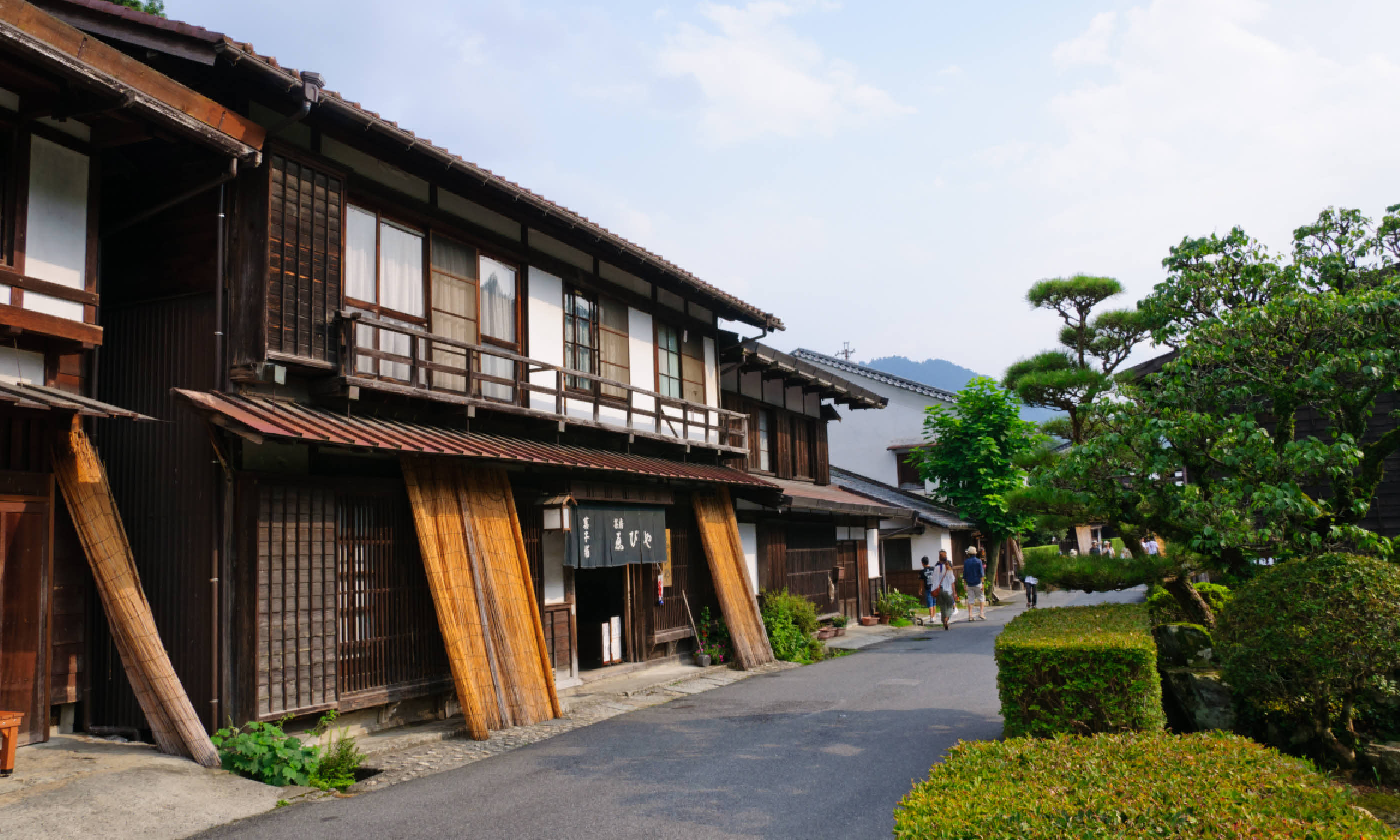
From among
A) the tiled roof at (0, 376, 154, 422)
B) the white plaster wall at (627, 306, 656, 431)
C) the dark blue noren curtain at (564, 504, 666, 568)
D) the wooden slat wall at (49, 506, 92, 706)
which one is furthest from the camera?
the white plaster wall at (627, 306, 656, 431)

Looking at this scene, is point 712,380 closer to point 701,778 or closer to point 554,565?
point 554,565

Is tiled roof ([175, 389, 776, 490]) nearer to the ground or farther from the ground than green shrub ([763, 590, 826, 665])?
farther from the ground

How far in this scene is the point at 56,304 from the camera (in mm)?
8523

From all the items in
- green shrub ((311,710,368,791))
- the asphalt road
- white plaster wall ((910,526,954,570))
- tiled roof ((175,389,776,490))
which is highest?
tiled roof ((175,389,776,490))

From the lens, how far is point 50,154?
8.72 m

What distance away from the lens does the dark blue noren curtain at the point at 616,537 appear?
13336mm

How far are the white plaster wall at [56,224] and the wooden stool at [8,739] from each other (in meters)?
3.65

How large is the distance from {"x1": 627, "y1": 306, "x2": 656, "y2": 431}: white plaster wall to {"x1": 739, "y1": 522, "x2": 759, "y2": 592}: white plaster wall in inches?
147

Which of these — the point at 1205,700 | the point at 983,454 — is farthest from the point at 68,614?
the point at 983,454

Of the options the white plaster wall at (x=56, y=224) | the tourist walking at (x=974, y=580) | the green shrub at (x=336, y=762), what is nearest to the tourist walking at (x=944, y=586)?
the tourist walking at (x=974, y=580)

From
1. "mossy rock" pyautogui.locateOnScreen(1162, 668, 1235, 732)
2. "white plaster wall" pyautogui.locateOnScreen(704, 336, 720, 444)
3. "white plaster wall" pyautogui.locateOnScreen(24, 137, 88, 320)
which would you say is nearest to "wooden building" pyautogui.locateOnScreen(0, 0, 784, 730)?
"white plaster wall" pyautogui.locateOnScreen(24, 137, 88, 320)

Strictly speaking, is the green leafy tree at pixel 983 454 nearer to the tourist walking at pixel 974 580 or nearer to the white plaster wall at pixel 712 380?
the tourist walking at pixel 974 580

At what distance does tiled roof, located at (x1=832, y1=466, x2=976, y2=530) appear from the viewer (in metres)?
27.3

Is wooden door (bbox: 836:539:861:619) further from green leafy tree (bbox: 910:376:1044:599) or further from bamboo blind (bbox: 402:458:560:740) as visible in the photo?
bamboo blind (bbox: 402:458:560:740)
